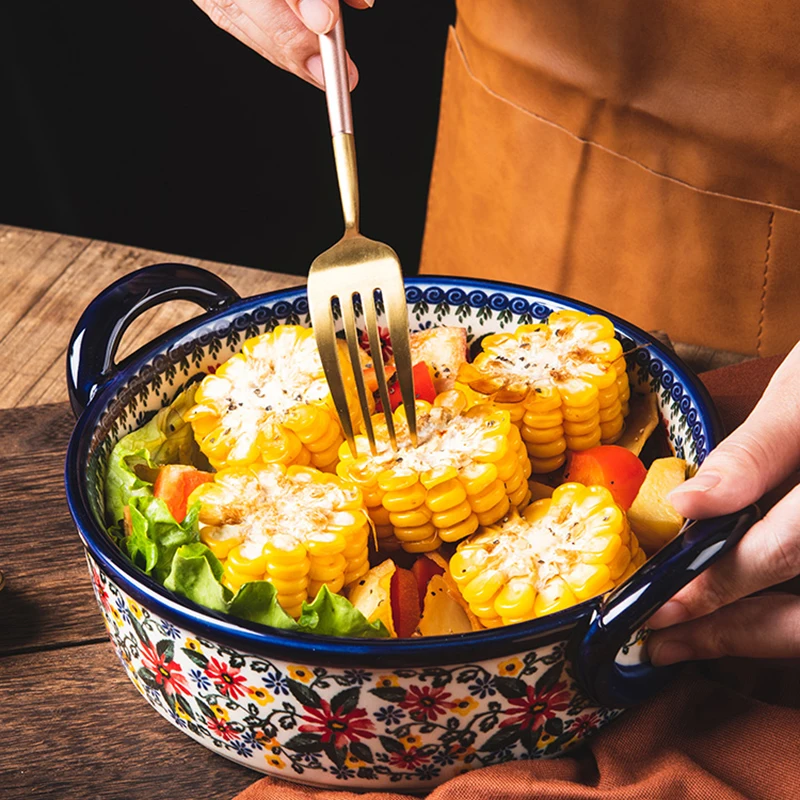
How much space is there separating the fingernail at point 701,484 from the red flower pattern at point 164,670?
43cm

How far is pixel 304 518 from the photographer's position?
95 cm

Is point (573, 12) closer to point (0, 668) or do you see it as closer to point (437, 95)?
point (0, 668)

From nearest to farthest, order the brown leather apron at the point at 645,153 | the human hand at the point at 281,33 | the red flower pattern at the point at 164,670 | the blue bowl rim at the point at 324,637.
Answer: the blue bowl rim at the point at 324,637 → the red flower pattern at the point at 164,670 → the human hand at the point at 281,33 → the brown leather apron at the point at 645,153

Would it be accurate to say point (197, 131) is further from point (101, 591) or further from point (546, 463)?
point (101, 591)

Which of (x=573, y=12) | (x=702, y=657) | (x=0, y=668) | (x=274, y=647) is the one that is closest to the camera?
(x=274, y=647)

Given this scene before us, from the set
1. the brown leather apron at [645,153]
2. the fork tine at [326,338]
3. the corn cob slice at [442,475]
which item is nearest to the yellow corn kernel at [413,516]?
the corn cob slice at [442,475]

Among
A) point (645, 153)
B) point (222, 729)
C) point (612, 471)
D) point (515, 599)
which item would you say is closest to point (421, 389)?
point (612, 471)

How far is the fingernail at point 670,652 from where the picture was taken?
2.91 ft

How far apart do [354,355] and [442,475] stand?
0.50 feet

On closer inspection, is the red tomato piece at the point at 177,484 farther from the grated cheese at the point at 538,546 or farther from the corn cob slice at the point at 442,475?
the grated cheese at the point at 538,546

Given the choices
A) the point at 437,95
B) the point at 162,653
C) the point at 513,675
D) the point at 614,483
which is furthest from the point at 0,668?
the point at 437,95

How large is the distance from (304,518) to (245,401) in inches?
8.2

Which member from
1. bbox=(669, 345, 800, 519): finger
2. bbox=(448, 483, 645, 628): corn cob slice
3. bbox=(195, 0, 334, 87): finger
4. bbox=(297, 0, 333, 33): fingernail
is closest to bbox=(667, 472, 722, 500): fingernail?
bbox=(669, 345, 800, 519): finger

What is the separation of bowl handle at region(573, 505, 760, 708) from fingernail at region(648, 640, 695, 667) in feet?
0.11
